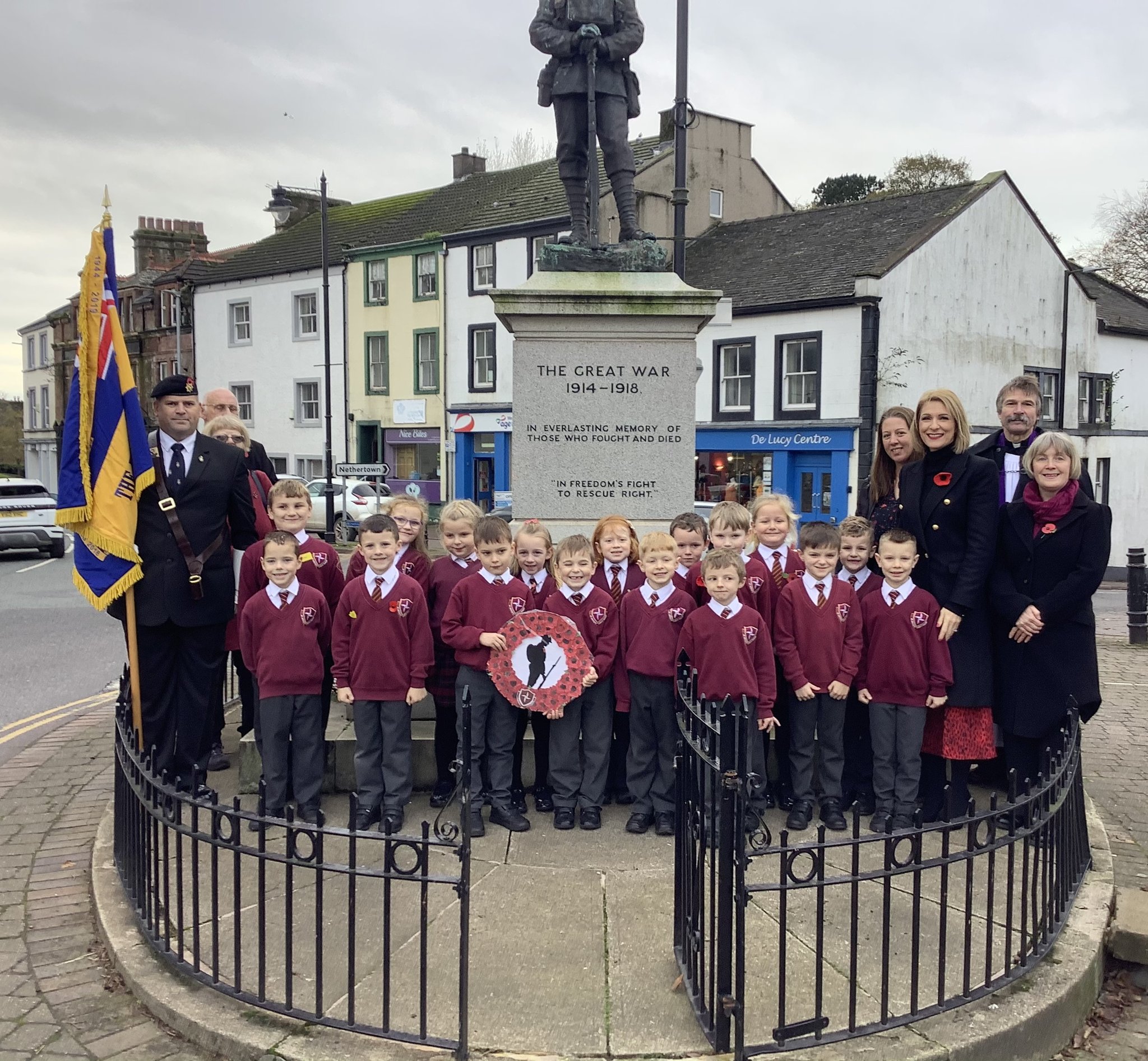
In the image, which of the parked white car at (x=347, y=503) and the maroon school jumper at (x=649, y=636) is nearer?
the maroon school jumper at (x=649, y=636)

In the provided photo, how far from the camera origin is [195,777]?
364 cm

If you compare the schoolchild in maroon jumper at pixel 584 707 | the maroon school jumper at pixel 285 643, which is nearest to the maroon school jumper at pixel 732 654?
the schoolchild in maroon jumper at pixel 584 707

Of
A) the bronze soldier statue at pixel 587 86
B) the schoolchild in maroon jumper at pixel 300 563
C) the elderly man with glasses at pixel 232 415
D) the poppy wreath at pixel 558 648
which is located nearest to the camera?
the poppy wreath at pixel 558 648

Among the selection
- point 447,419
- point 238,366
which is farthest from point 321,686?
point 238,366

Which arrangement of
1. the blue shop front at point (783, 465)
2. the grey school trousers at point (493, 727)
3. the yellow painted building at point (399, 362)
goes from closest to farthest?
the grey school trousers at point (493, 727) → the blue shop front at point (783, 465) → the yellow painted building at point (399, 362)

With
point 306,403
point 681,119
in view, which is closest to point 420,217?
point 306,403

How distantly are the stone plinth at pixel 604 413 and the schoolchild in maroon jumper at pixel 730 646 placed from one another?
2.09 metres

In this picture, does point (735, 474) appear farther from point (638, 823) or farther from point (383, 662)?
point (383, 662)

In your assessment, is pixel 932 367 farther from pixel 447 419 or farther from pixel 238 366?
pixel 238 366

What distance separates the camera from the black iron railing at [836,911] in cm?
315

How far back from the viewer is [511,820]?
195 inches

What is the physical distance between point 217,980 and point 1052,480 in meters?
4.00

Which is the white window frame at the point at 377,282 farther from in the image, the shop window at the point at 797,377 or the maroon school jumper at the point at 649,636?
the maroon school jumper at the point at 649,636

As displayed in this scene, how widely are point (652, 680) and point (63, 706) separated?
5.95m
